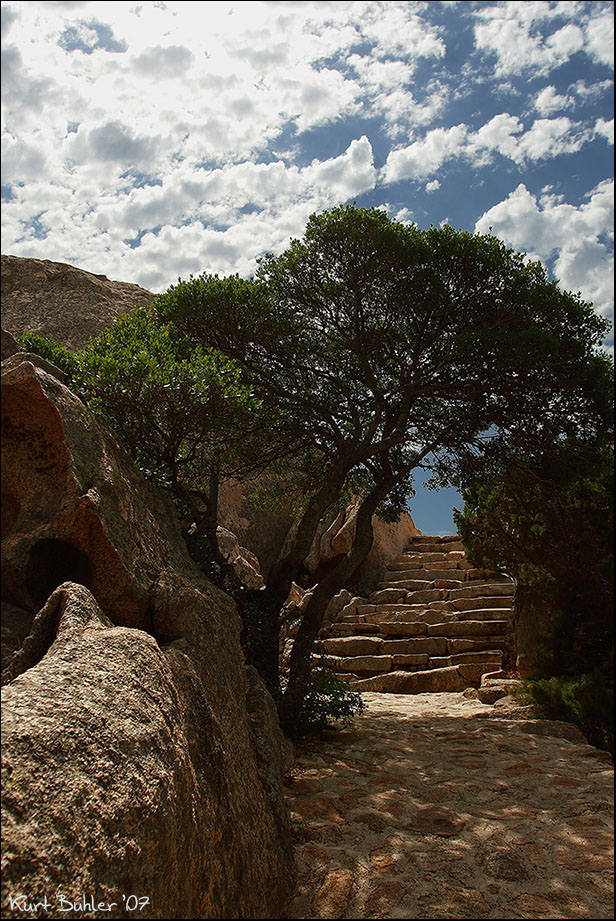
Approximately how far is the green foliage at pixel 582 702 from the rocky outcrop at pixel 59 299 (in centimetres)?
1599

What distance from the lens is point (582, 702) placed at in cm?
878

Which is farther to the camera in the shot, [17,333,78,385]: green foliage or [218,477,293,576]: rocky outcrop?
[218,477,293,576]: rocky outcrop

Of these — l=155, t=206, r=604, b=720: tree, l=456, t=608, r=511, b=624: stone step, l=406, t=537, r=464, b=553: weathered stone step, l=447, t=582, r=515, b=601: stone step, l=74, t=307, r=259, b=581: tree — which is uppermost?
l=155, t=206, r=604, b=720: tree

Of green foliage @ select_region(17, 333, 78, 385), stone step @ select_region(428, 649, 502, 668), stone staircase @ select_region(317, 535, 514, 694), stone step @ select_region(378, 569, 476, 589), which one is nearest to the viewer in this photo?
green foliage @ select_region(17, 333, 78, 385)

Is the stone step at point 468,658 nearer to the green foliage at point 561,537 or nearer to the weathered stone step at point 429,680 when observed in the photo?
the weathered stone step at point 429,680

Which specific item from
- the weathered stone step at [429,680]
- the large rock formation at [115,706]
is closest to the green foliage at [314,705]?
the large rock formation at [115,706]

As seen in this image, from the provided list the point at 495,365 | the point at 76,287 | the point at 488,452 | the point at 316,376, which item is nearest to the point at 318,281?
the point at 316,376

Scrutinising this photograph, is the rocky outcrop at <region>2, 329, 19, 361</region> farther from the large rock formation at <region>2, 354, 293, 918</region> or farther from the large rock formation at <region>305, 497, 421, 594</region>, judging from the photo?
the large rock formation at <region>305, 497, 421, 594</region>

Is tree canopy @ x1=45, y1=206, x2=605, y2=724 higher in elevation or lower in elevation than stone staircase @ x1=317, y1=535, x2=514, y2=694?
higher

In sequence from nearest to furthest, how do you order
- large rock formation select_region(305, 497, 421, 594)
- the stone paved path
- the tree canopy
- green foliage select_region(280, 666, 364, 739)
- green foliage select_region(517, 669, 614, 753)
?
the stone paved path → green foliage select_region(280, 666, 364, 739) → green foliage select_region(517, 669, 614, 753) → the tree canopy → large rock formation select_region(305, 497, 421, 594)

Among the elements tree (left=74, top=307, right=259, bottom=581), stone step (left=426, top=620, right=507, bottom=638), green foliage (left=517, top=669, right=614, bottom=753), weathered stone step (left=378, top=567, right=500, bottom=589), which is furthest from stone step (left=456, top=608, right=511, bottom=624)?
tree (left=74, top=307, right=259, bottom=581)

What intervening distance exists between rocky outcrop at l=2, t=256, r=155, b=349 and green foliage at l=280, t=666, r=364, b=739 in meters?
14.6

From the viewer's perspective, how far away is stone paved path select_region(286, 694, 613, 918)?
3.97m

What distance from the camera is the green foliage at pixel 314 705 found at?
7.83m
